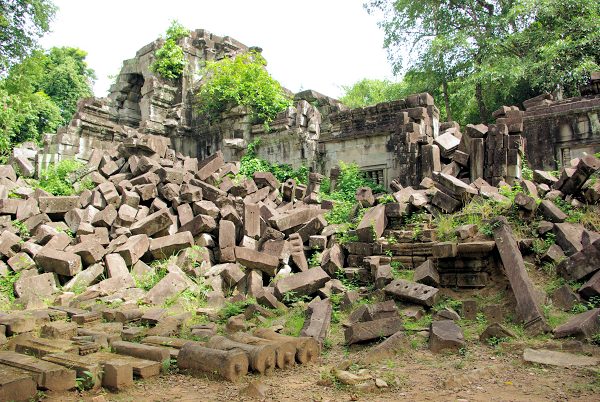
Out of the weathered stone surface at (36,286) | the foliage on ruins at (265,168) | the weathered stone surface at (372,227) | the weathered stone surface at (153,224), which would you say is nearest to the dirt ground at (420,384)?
the weathered stone surface at (372,227)

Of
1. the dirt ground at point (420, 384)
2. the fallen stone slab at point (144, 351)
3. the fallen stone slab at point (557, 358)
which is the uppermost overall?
the fallen stone slab at point (144, 351)

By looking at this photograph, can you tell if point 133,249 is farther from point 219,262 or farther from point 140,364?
point 140,364

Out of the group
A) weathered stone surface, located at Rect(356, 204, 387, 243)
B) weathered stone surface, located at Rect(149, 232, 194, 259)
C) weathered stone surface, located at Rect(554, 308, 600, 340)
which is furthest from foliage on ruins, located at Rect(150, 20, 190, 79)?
weathered stone surface, located at Rect(554, 308, 600, 340)

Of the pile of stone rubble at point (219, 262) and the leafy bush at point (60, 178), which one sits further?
the leafy bush at point (60, 178)

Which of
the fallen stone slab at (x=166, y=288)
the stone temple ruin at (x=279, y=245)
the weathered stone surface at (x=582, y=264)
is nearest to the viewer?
the stone temple ruin at (x=279, y=245)

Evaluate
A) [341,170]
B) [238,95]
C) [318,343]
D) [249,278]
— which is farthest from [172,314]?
[238,95]

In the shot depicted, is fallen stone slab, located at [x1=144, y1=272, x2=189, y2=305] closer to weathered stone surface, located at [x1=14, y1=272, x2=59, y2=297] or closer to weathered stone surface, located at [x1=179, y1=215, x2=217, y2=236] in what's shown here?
weathered stone surface, located at [x1=179, y1=215, x2=217, y2=236]

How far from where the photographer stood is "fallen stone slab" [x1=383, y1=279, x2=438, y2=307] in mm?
5773

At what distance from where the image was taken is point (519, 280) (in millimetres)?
5348

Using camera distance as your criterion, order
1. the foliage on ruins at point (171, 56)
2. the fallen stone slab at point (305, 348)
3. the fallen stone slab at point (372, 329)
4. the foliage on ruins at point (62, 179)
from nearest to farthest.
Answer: the fallen stone slab at point (305, 348) < the fallen stone slab at point (372, 329) < the foliage on ruins at point (62, 179) < the foliage on ruins at point (171, 56)

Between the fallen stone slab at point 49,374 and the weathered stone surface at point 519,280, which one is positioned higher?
the weathered stone surface at point 519,280

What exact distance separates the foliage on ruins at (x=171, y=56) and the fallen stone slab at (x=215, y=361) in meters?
14.2

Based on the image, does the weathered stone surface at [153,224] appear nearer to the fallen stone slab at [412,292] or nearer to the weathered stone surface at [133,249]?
the weathered stone surface at [133,249]

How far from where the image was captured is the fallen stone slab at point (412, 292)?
18.9ft
